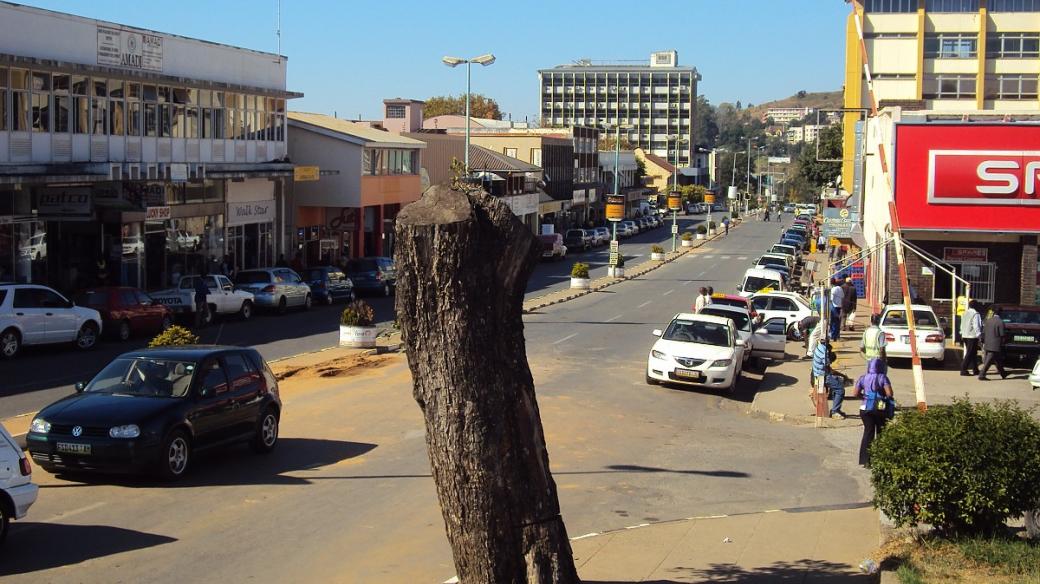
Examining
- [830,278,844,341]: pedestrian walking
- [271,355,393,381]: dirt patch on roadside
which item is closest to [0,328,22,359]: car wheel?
[271,355,393,381]: dirt patch on roadside

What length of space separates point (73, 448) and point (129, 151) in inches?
1034

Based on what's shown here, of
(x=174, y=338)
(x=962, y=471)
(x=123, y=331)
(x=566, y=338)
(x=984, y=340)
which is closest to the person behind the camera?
(x=962, y=471)

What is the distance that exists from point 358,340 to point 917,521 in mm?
19044

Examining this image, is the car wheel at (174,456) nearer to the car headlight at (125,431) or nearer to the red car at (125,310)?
the car headlight at (125,431)

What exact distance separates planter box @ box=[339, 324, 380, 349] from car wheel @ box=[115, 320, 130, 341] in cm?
554

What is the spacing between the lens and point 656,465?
51.9ft

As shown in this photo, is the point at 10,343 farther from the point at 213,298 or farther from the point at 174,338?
the point at 213,298

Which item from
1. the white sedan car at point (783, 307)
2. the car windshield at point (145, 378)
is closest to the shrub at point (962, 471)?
the car windshield at point (145, 378)

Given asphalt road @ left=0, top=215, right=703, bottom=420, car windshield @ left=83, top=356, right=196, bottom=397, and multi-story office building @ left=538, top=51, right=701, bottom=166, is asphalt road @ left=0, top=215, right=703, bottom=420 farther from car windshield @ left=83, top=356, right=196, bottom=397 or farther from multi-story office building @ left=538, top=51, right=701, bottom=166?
multi-story office building @ left=538, top=51, right=701, bottom=166

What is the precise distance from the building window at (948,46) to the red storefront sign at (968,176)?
158 feet

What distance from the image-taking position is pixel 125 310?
2864 centimetres

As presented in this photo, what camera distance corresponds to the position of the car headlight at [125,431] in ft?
42.1

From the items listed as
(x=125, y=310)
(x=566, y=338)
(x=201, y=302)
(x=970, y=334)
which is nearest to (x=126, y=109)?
(x=201, y=302)

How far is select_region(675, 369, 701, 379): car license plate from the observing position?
22547mm
